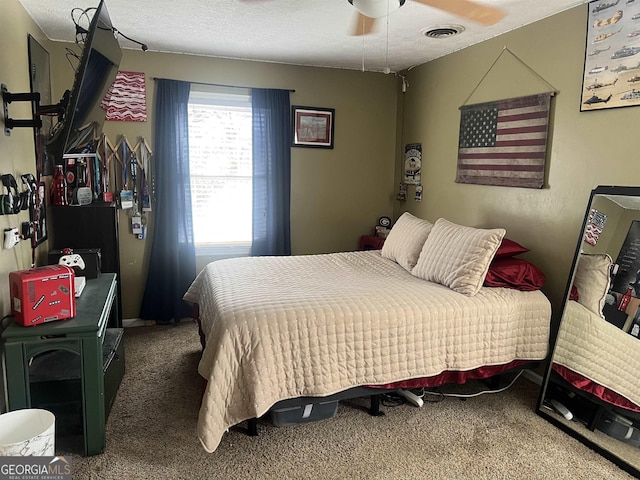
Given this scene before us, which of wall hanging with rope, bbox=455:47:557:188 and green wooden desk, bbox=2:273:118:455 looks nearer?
green wooden desk, bbox=2:273:118:455

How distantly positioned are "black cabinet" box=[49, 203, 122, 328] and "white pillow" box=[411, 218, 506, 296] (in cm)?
213

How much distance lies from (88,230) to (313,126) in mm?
2175

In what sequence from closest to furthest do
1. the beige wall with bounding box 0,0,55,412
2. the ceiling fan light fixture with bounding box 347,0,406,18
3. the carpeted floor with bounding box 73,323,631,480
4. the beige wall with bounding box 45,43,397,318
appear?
the carpeted floor with bounding box 73,323,631,480 → the beige wall with bounding box 0,0,55,412 → the ceiling fan light fixture with bounding box 347,0,406,18 → the beige wall with bounding box 45,43,397,318

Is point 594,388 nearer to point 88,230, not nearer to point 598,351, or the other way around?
point 598,351

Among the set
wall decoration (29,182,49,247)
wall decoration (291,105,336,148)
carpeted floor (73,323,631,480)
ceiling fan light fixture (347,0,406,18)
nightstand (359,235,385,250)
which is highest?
ceiling fan light fixture (347,0,406,18)

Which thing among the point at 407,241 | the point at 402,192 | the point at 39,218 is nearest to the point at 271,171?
the point at 402,192

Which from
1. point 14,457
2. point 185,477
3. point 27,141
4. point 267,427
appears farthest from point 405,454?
point 27,141

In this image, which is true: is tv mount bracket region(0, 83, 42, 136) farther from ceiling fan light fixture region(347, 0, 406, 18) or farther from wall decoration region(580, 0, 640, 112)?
wall decoration region(580, 0, 640, 112)

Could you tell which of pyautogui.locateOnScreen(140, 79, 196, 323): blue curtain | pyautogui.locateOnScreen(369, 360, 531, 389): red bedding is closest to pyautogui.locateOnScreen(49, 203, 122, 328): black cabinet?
pyautogui.locateOnScreen(140, 79, 196, 323): blue curtain

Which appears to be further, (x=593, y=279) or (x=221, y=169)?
(x=221, y=169)

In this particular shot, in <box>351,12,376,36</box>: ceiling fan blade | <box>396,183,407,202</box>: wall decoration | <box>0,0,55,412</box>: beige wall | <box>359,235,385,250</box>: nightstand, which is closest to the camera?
<box>0,0,55,412</box>: beige wall

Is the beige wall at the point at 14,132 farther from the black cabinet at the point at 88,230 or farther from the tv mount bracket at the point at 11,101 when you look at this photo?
the black cabinet at the point at 88,230

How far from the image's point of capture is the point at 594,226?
2.56 meters

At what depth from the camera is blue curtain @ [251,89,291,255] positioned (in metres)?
4.18
